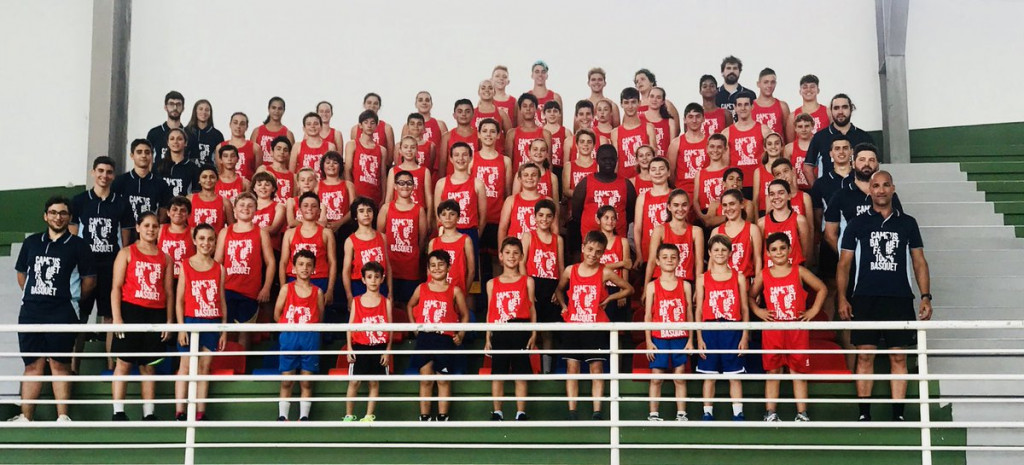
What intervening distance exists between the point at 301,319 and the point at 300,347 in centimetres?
20

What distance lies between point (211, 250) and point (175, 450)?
1407 mm

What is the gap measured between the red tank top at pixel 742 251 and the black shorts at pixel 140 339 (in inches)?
142

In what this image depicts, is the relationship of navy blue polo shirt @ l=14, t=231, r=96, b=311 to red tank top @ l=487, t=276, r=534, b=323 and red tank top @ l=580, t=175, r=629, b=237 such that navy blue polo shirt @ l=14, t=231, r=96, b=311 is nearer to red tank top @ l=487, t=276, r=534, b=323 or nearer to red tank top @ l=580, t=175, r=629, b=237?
red tank top @ l=487, t=276, r=534, b=323

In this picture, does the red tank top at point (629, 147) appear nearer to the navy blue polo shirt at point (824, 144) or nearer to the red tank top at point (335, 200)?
the navy blue polo shirt at point (824, 144)

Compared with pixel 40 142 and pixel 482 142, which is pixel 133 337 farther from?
pixel 40 142

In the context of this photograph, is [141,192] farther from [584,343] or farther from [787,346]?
[787,346]

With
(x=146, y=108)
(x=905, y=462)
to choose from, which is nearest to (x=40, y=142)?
(x=146, y=108)

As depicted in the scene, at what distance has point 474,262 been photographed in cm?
795

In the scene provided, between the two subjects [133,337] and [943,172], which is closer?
[133,337]

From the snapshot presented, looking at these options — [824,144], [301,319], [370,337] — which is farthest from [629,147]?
[301,319]

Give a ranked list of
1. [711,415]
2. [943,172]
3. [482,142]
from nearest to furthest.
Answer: [711,415]
[482,142]
[943,172]

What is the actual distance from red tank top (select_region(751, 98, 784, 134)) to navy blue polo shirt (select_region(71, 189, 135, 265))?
16.3 feet

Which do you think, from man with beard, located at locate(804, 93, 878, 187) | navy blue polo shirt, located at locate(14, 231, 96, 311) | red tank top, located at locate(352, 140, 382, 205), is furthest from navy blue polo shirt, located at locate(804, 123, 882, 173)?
navy blue polo shirt, located at locate(14, 231, 96, 311)

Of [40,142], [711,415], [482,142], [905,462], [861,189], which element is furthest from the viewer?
[40,142]
